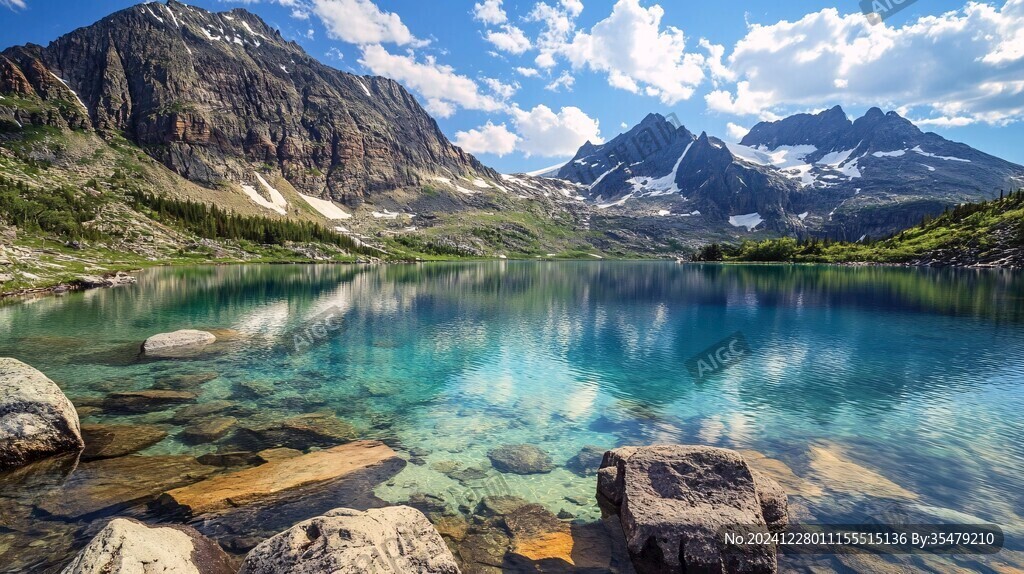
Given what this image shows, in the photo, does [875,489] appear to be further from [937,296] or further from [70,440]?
[937,296]

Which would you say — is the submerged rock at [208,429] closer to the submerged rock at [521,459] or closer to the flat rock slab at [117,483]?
the flat rock slab at [117,483]

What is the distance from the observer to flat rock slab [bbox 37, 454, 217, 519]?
45.6 feet

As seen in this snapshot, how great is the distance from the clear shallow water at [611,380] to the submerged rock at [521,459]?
564 mm

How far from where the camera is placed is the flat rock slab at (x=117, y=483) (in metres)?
13.9

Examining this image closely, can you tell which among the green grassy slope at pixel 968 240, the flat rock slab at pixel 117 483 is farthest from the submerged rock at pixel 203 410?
the green grassy slope at pixel 968 240

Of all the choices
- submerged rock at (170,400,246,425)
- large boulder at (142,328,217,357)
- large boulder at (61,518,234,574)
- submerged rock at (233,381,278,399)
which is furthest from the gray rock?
large boulder at (61,518,234,574)

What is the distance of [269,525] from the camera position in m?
13.2

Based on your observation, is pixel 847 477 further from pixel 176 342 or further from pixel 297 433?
pixel 176 342

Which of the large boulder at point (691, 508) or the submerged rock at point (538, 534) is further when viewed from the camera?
the submerged rock at point (538, 534)

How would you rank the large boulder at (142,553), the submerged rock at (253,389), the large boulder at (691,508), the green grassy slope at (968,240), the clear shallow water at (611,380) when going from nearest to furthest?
the large boulder at (142,553) → the large boulder at (691,508) → the clear shallow water at (611,380) → the submerged rock at (253,389) → the green grassy slope at (968,240)

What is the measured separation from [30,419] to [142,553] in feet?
47.2

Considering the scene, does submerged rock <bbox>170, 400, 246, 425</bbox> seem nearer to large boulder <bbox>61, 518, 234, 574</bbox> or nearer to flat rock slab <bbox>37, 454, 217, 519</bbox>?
flat rock slab <bbox>37, 454, 217, 519</bbox>

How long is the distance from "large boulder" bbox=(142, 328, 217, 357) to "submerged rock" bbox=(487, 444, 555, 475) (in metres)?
31.6

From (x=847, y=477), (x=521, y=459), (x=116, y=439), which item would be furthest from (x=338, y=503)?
(x=847, y=477)
